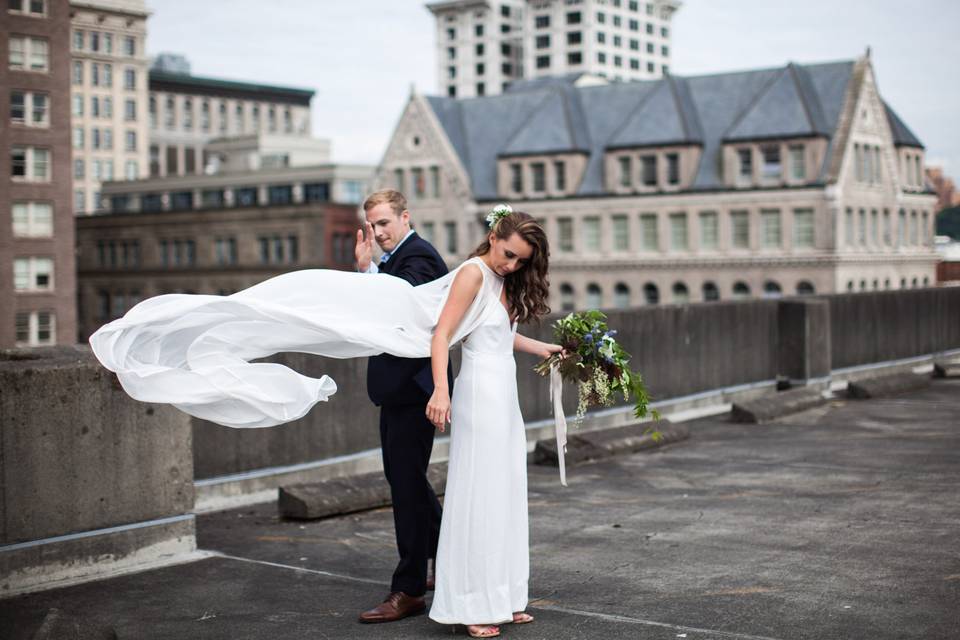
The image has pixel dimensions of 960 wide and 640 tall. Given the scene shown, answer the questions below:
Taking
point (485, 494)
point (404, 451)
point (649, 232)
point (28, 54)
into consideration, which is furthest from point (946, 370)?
point (28, 54)

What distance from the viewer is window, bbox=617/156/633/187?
8400cm

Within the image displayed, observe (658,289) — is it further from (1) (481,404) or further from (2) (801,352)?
(1) (481,404)

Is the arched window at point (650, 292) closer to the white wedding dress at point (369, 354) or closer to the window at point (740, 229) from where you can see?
the window at point (740, 229)

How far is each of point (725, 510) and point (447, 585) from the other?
417cm

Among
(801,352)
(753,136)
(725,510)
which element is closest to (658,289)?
(753,136)

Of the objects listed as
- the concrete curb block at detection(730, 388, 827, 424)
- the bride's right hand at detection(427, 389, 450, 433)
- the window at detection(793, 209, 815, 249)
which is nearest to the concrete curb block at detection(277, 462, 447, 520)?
the bride's right hand at detection(427, 389, 450, 433)

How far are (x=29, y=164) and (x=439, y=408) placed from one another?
251ft

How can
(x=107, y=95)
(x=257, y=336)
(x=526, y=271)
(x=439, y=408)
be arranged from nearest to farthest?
(x=439, y=408) → (x=526, y=271) → (x=257, y=336) → (x=107, y=95)

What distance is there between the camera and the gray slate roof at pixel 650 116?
78.9 meters

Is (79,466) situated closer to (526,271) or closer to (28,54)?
(526,271)

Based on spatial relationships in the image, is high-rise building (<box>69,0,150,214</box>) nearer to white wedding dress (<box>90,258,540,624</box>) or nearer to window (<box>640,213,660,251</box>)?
window (<box>640,213,660,251</box>)

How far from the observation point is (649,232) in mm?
83625

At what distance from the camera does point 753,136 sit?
78625mm

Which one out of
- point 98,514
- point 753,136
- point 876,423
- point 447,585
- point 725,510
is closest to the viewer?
point 447,585
